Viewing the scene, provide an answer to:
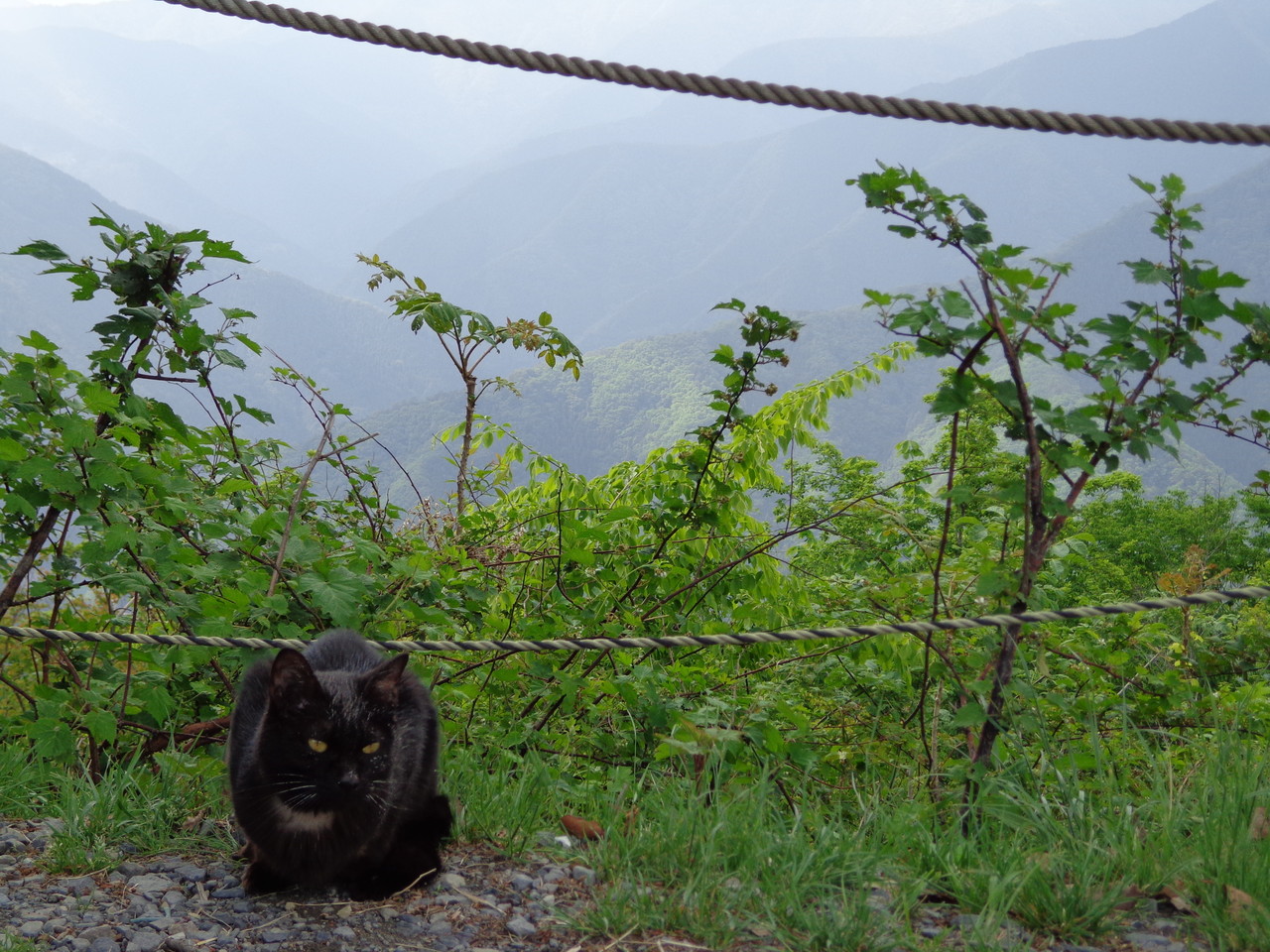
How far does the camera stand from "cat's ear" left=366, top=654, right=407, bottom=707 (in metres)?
2.37

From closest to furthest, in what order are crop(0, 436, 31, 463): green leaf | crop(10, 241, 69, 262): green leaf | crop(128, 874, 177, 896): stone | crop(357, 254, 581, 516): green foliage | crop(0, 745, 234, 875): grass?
crop(128, 874, 177, 896): stone → crop(0, 745, 234, 875): grass → crop(0, 436, 31, 463): green leaf → crop(10, 241, 69, 262): green leaf → crop(357, 254, 581, 516): green foliage

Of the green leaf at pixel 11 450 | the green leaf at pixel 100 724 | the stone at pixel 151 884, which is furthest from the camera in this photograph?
the green leaf at pixel 100 724

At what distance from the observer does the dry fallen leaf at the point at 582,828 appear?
265 cm

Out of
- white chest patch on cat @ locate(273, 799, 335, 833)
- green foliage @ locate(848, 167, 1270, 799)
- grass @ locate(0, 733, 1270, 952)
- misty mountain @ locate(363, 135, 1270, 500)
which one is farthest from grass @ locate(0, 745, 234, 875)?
misty mountain @ locate(363, 135, 1270, 500)

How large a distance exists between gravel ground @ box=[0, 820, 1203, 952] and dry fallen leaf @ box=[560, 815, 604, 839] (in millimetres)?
148

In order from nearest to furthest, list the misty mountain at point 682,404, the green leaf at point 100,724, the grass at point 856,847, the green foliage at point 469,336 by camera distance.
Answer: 1. the grass at point 856,847
2. the green leaf at point 100,724
3. the green foliage at point 469,336
4. the misty mountain at point 682,404

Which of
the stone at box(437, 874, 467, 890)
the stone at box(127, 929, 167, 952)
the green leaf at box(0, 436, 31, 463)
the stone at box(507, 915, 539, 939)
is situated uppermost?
the green leaf at box(0, 436, 31, 463)

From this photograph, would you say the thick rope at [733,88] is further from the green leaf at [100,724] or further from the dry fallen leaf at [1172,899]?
the green leaf at [100,724]

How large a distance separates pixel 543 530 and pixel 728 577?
1.10 meters

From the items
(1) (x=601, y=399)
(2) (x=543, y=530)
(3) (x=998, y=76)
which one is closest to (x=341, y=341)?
(1) (x=601, y=399)

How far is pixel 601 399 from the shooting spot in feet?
122

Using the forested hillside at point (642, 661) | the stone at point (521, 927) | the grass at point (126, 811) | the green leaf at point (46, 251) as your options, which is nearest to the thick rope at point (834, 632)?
the forested hillside at point (642, 661)

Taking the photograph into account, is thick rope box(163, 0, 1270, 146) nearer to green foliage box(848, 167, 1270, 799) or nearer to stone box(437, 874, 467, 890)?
green foliage box(848, 167, 1270, 799)

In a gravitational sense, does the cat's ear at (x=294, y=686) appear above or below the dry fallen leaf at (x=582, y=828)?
above
